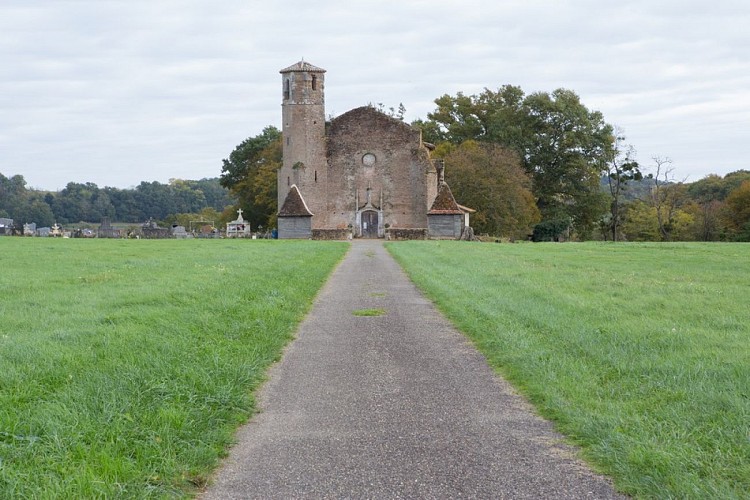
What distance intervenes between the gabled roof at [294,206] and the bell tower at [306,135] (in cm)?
106

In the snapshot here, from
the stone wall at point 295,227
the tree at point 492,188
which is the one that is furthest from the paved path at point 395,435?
the tree at point 492,188

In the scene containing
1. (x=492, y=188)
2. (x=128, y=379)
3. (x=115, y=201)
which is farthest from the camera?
(x=115, y=201)

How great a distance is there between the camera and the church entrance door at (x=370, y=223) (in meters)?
57.6

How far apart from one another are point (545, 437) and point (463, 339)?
437cm

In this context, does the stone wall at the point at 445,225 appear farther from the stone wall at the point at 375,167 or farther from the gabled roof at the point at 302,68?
the gabled roof at the point at 302,68

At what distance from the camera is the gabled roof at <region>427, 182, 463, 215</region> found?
5422 centimetres

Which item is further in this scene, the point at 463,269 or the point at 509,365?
the point at 463,269

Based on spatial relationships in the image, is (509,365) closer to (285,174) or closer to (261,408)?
(261,408)

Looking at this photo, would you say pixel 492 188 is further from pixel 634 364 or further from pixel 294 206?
pixel 634 364

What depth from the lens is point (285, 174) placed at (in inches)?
2264

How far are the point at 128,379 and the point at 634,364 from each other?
17.3 ft

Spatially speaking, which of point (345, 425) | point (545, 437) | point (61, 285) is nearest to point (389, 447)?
point (345, 425)

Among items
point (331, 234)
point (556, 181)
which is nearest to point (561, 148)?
point (556, 181)

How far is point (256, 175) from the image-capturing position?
252 ft
